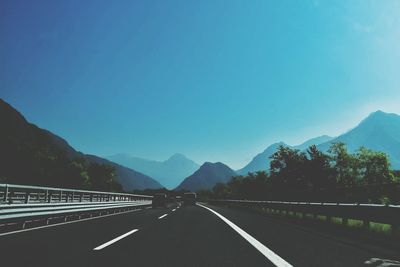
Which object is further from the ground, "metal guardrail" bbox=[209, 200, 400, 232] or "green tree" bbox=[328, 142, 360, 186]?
"green tree" bbox=[328, 142, 360, 186]

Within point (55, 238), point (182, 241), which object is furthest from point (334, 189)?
point (55, 238)

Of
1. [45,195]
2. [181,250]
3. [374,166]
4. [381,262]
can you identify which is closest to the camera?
[381,262]

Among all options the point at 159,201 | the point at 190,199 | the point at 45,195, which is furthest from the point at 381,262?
the point at 190,199

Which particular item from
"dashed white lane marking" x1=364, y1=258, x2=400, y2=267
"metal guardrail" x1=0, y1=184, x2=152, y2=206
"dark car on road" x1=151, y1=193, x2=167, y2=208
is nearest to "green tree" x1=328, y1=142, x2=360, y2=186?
"dark car on road" x1=151, y1=193, x2=167, y2=208

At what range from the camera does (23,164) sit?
98938mm

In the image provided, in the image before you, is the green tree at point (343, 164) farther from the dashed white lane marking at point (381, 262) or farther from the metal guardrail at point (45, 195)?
the dashed white lane marking at point (381, 262)

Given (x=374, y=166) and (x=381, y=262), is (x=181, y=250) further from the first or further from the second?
(x=374, y=166)

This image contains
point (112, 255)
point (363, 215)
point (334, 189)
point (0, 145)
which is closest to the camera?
point (112, 255)

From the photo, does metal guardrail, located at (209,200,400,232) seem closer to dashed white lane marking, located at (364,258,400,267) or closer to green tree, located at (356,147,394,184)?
dashed white lane marking, located at (364,258,400,267)

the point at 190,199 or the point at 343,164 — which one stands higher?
the point at 343,164

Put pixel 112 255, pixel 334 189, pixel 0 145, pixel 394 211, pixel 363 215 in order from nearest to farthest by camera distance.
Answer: pixel 112 255 → pixel 394 211 → pixel 363 215 → pixel 334 189 → pixel 0 145

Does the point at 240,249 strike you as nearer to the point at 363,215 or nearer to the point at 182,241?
the point at 182,241

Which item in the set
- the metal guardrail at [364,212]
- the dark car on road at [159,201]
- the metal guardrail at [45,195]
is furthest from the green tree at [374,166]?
the metal guardrail at [364,212]

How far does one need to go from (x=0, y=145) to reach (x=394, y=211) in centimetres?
10335
